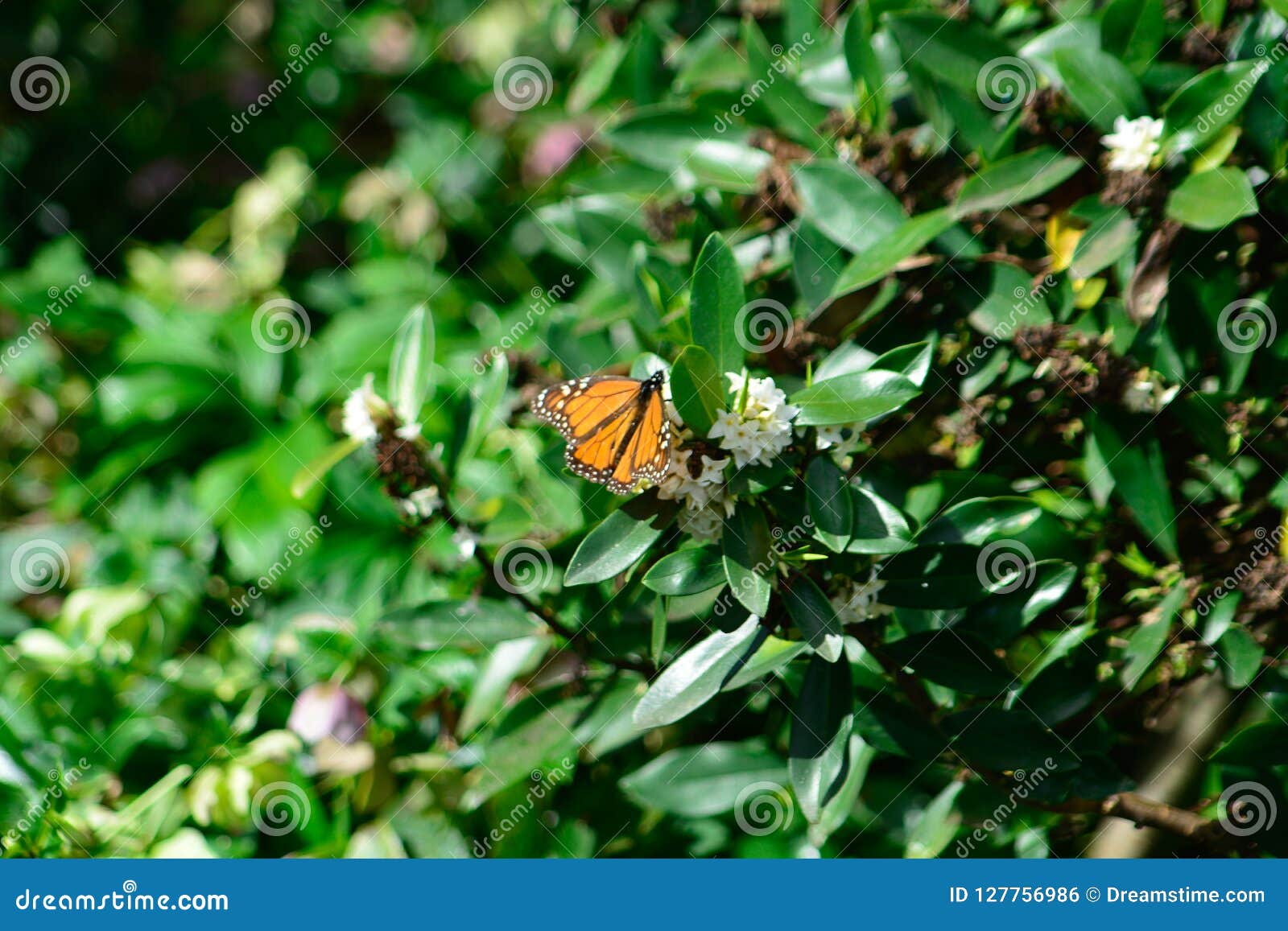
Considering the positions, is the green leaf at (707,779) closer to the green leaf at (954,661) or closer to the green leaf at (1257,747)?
the green leaf at (954,661)

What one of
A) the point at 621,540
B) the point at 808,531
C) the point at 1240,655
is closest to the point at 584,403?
the point at 621,540

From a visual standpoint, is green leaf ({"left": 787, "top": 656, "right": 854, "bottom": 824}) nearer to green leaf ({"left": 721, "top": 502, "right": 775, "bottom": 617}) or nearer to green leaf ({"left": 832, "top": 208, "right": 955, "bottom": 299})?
green leaf ({"left": 721, "top": 502, "right": 775, "bottom": 617})

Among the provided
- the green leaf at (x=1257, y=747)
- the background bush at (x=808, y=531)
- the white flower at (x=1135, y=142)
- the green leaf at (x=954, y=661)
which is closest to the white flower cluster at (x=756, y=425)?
the background bush at (x=808, y=531)

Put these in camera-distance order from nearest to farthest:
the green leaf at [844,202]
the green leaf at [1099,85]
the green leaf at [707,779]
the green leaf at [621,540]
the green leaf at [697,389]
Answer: the green leaf at [697,389], the green leaf at [621,540], the green leaf at [1099,85], the green leaf at [844,202], the green leaf at [707,779]

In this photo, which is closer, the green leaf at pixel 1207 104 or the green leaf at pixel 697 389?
the green leaf at pixel 697 389

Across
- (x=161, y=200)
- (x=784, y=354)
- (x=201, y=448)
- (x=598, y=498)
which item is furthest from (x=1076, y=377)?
(x=161, y=200)
